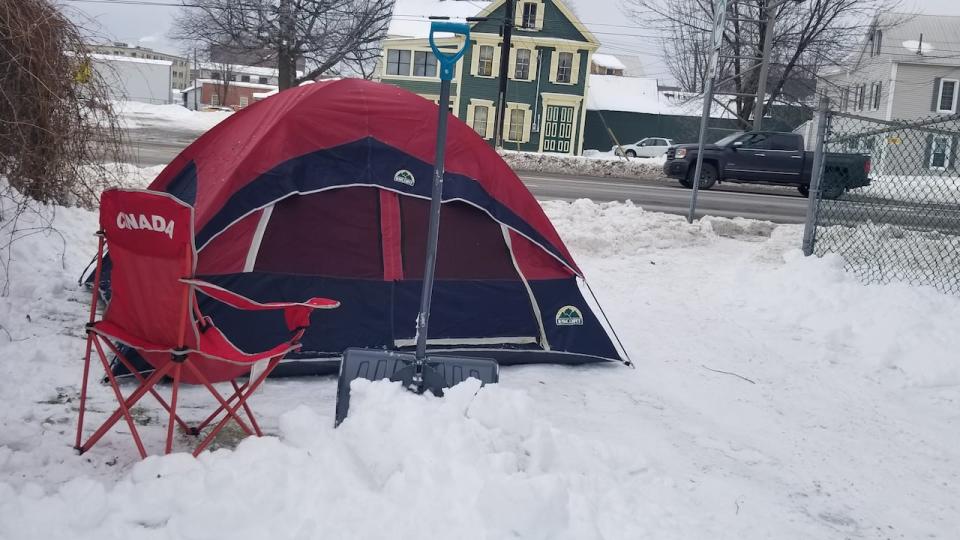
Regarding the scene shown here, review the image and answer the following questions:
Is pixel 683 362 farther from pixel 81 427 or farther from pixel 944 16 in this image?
pixel 944 16

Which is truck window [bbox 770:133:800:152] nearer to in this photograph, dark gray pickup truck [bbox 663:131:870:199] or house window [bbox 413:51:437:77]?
dark gray pickup truck [bbox 663:131:870:199]

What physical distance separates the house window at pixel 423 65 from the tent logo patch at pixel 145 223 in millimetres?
39291

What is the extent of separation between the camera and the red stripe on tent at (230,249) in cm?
494

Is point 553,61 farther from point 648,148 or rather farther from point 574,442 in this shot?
point 574,442

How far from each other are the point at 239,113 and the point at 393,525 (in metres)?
4.05

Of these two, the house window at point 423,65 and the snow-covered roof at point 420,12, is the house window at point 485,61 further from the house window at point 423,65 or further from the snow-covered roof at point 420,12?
the house window at point 423,65

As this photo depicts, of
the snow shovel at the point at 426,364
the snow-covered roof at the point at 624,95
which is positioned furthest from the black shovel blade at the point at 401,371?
the snow-covered roof at the point at 624,95

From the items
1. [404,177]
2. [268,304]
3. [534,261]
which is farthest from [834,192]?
[268,304]

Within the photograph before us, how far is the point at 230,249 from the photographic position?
16.4 feet

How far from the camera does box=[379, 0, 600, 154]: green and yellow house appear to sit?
40.6 metres

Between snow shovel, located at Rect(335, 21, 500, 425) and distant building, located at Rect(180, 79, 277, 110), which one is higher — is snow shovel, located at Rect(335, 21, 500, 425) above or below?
below

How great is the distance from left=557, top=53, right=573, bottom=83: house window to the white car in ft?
14.5

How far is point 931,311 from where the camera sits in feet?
21.5

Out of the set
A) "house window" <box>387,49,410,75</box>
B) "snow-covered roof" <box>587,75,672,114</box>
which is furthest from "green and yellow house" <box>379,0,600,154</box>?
"snow-covered roof" <box>587,75,672,114</box>
